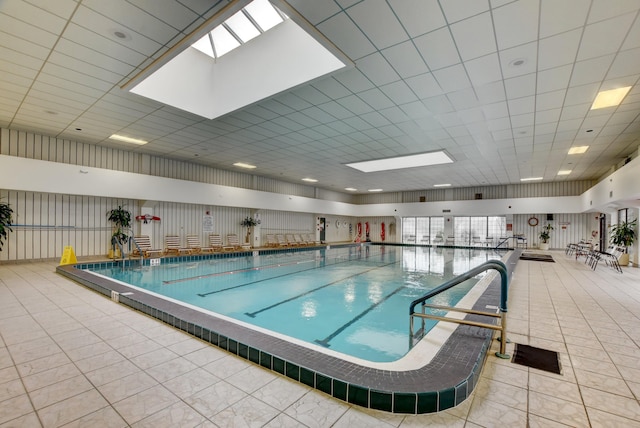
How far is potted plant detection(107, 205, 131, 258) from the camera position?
8.72 meters

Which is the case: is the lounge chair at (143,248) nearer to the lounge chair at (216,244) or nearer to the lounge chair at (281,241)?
the lounge chair at (216,244)

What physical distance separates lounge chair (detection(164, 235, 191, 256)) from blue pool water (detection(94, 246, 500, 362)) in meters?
1.01

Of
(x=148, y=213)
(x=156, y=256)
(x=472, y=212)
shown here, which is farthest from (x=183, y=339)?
(x=472, y=212)

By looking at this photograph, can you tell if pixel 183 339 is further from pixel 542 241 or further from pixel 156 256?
pixel 542 241

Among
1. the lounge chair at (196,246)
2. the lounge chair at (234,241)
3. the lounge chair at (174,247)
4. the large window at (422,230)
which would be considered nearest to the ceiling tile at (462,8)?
the lounge chair at (174,247)

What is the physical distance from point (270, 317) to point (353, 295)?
1930mm

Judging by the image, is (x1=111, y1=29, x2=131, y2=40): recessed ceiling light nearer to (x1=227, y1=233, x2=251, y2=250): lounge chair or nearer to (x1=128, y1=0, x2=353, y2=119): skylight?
(x1=128, y1=0, x2=353, y2=119): skylight

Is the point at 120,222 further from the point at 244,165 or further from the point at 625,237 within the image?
the point at 625,237

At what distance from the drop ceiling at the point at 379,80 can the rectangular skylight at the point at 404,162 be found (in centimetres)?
71

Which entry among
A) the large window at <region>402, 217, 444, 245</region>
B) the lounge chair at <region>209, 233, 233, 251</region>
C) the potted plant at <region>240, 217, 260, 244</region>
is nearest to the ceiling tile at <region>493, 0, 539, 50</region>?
the lounge chair at <region>209, 233, 233, 251</region>

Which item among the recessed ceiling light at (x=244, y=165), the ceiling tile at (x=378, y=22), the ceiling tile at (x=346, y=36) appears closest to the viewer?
the ceiling tile at (x=378, y=22)

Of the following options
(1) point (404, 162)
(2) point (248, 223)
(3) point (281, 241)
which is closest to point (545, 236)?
(1) point (404, 162)

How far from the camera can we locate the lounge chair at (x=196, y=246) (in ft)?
34.5

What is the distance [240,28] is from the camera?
217 inches
